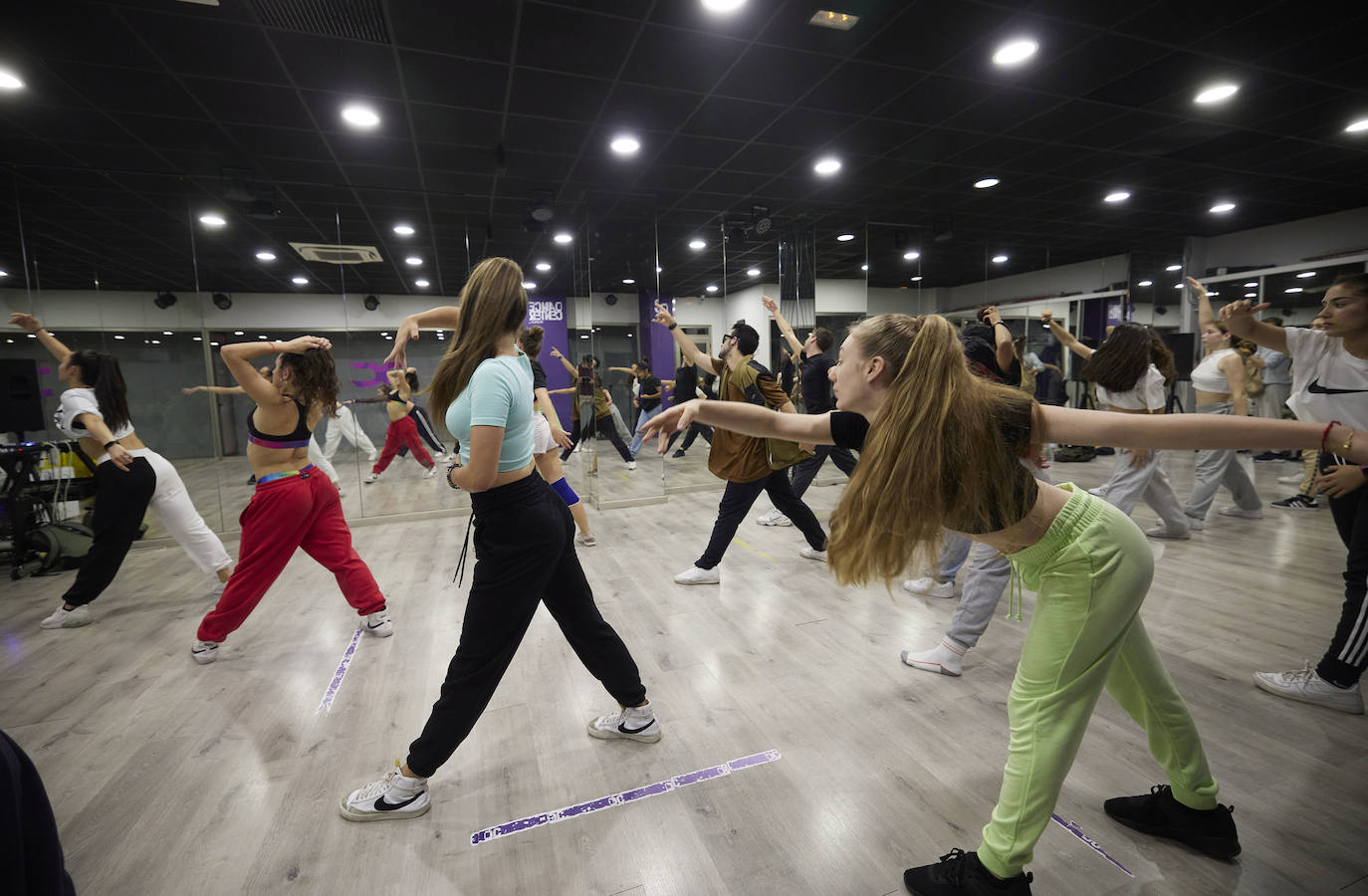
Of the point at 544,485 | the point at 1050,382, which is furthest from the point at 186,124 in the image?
the point at 1050,382

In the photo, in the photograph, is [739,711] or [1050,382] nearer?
[739,711]

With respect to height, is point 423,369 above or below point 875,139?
below

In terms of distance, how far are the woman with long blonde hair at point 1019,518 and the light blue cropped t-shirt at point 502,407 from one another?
96cm

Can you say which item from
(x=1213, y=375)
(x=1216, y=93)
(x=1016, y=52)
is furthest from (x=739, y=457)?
(x=1216, y=93)

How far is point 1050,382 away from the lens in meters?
9.91

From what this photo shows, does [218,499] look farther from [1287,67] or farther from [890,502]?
[1287,67]

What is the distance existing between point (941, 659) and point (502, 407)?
7.45 feet

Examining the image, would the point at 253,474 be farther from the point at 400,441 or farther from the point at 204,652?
the point at 204,652

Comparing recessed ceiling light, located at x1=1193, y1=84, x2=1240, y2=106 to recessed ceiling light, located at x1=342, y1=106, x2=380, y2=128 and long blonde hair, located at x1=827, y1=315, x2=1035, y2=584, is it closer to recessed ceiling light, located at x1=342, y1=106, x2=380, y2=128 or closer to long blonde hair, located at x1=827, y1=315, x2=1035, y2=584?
long blonde hair, located at x1=827, y1=315, x2=1035, y2=584

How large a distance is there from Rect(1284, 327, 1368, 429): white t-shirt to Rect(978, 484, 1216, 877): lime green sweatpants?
157cm

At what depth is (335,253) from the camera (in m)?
8.20

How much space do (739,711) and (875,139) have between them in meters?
4.85

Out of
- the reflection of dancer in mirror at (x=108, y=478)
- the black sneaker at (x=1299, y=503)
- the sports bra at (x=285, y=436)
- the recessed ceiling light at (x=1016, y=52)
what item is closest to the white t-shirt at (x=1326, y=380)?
the recessed ceiling light at (x=1016, y=52)

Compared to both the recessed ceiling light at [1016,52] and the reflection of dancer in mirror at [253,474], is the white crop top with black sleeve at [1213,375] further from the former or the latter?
the reflection of dancer in mirror at [253,474]
